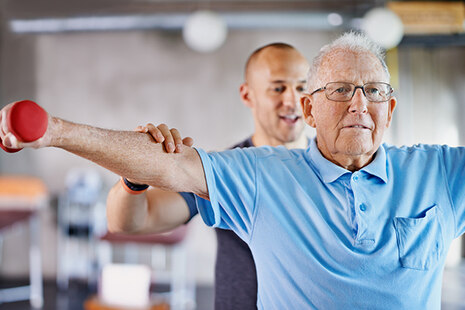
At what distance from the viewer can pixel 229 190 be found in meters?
1.30

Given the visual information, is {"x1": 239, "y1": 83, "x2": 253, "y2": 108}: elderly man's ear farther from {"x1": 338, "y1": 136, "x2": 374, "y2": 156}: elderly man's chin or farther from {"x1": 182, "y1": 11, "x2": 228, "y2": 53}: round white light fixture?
{"x1": 182, "y1": 11, "x2": 228, "y2": 53}: round white light fixture

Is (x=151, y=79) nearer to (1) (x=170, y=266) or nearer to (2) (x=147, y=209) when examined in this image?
(1) (x=170, y=266)

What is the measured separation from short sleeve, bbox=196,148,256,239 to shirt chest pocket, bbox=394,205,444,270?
0.38 m

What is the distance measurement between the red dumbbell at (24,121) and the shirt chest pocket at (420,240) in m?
0.87

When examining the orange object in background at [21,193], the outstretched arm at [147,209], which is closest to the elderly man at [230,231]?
the outstretched arm at [147,209]

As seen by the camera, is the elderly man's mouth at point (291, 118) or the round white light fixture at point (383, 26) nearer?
the elderly man's mouth at point (291, 118)

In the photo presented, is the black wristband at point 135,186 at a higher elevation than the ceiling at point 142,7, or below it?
below

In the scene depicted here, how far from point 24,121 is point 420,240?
96 cm

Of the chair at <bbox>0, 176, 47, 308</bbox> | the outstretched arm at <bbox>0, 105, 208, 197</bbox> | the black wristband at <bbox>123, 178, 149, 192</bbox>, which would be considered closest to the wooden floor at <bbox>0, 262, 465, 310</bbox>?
the chair at <bbox>0, 176, 47, 308</bbox>

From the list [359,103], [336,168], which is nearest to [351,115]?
[359,103]

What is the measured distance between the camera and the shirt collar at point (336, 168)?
1331mm

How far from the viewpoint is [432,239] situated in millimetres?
1296

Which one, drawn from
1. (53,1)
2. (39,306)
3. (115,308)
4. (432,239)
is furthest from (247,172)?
(53,1)

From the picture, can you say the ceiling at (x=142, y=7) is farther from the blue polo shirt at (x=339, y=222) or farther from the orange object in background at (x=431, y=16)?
the blue polo shirt at (x=339, y=222)
